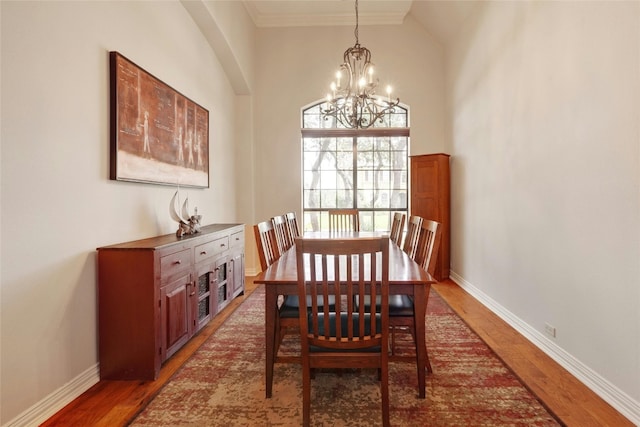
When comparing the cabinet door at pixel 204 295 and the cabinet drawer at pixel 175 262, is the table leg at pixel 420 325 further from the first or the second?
the cabinet door at pixel 204 295

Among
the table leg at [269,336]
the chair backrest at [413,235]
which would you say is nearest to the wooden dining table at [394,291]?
the table leg at [269,336]

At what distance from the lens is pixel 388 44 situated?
A: 5.05 meters

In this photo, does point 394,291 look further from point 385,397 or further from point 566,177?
point 566,177

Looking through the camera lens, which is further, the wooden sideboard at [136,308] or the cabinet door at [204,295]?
the cabinet door at [204,295]

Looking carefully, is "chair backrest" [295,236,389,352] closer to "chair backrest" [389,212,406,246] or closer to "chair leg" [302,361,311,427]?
"chair leg" [302,361,311,427]

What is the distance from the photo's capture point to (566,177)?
2.23m

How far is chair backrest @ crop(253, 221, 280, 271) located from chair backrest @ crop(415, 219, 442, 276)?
1.08 metres

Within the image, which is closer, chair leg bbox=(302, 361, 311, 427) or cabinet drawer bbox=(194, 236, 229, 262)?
chair leg bbox=(302, 361, 311, 427)

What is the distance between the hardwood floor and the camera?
171 centimetres

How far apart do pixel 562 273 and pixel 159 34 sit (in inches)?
150

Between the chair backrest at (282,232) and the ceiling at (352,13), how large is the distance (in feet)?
11.2

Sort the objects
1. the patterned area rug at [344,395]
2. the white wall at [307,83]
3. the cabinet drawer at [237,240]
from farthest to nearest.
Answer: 1. the white wall at [307,83]
2. the cabinet drawer at [237,240]
3. the patterned area rug at [344,395]

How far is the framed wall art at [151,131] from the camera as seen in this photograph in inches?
89.7

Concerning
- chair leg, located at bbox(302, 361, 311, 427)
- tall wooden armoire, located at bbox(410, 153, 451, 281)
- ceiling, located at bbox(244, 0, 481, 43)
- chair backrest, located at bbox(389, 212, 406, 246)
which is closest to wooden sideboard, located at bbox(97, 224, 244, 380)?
chair leg, located at bbox(302, 361, 311, 427)
